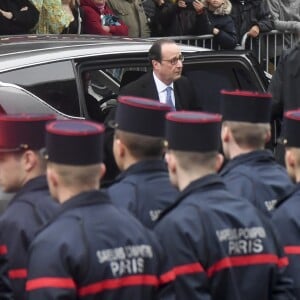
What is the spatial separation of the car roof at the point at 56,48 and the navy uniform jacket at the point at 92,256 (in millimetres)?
3264

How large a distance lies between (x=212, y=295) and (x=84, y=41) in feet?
13.1

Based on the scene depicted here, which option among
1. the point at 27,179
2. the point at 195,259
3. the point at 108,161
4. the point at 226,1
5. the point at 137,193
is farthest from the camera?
the point at 226,1

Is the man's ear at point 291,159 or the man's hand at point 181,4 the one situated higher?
the man's ear at point 291,159

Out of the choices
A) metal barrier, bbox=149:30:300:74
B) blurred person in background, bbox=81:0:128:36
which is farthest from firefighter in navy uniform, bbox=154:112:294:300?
metal barrier, bbox=149:30:300:74

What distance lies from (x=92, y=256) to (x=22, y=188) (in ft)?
2.74

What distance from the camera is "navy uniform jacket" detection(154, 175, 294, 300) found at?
512 cm

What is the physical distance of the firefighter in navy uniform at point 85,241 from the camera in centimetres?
468

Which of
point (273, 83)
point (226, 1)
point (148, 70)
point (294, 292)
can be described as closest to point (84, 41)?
point (148, 70)

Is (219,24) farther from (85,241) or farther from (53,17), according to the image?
(85,241)

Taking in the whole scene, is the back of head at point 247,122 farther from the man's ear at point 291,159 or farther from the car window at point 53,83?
the car window at point 53,83

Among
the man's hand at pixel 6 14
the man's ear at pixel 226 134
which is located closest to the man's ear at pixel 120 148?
the man's ear at pixel 226 134

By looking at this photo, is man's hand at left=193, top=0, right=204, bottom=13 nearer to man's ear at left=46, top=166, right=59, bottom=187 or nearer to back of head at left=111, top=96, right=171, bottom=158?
back of head at left=111, top=96, right=171, bottom=158

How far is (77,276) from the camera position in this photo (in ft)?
15.4

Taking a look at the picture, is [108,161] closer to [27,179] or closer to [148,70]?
[148,70]
